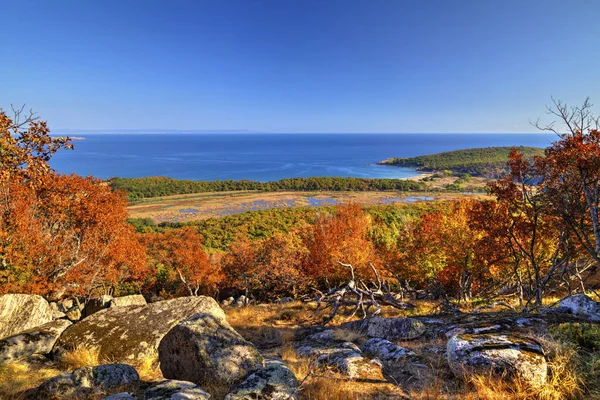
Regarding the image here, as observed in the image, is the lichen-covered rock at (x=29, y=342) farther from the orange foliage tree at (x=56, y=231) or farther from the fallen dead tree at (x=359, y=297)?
the fallen dead tree at (x=359, y=297)

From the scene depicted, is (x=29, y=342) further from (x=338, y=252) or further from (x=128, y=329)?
(x=338, y=252)

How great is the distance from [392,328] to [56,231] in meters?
21.3

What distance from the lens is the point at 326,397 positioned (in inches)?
245

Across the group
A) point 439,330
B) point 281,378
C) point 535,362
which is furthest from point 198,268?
point 535,362

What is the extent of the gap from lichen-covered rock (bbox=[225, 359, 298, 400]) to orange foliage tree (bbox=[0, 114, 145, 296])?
8643 mm

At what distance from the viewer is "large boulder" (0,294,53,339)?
10.9 meters

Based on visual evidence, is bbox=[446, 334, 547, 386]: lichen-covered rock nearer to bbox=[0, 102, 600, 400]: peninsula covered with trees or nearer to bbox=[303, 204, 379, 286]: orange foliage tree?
bbox=[0, 102, 600, 400]: peninsula covered with trees

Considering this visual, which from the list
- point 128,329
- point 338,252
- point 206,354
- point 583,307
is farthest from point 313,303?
point 206,354

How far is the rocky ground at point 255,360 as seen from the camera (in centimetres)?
609

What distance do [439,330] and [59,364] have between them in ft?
43.3

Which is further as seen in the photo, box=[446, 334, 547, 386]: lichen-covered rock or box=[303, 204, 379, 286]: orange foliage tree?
box=[303, 204, 379, 286]: orange foliage tree

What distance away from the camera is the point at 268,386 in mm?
5848

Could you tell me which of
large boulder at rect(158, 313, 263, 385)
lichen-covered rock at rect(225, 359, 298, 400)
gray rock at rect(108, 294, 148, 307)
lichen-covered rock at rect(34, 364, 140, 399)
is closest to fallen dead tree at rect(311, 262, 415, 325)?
large boulder at rect(158, 313, 263, 385)

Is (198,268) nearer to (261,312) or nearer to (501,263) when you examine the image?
(261,312)
